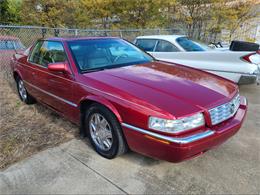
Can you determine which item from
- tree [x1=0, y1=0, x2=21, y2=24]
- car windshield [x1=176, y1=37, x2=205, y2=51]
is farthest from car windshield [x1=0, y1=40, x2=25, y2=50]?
tree [x1=0, y1=0, x2=21, y2=24]

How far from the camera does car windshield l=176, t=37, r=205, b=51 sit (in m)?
6.15

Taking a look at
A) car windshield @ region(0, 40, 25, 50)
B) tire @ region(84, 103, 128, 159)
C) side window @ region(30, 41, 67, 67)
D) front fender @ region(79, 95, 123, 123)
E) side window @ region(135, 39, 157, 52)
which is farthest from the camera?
car windshield @ region(0, 40, 25, 50)

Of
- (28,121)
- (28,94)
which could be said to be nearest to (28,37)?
(28,94)

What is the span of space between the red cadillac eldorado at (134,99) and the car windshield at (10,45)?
13.5 feet

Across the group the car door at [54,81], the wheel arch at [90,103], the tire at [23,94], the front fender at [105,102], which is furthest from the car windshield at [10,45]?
the front fender at [105,102]

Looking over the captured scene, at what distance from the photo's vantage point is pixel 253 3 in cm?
1212

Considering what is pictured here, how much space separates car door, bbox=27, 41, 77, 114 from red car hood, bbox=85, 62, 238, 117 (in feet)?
1.51

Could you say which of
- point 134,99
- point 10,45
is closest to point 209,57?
point 134,99

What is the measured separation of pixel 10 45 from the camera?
25.5ft

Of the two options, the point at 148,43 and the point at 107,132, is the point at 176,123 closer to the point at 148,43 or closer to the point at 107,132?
the point at 107,132

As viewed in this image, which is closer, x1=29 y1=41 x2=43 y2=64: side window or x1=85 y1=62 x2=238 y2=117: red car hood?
x1=85 y1=62 x2=238 y2=117: red car hood

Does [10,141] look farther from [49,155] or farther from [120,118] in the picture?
[120,118]

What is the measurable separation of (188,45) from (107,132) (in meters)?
4.12

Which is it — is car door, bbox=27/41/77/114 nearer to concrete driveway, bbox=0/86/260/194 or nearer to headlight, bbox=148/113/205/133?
concrete driveway, bbox=0/86/260/194
